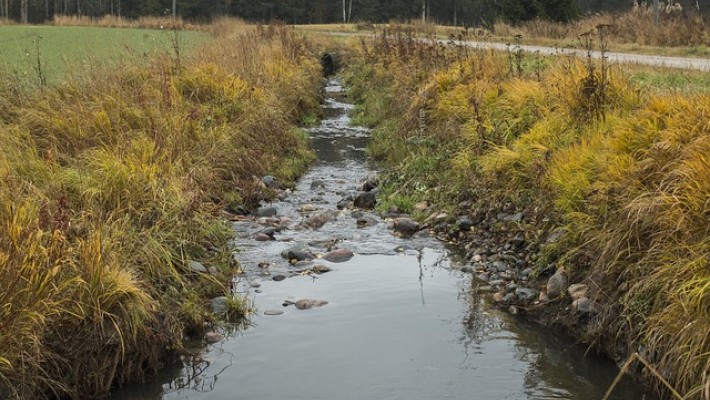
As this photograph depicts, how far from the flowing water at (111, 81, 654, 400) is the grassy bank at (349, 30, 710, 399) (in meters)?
0.56

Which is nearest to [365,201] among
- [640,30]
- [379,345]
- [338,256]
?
[338,256]

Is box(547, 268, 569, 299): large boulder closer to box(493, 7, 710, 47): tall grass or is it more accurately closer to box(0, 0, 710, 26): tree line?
box(493, 7, 710, 47): tall grass

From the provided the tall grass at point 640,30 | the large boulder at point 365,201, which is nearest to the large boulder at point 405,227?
the large boulder at point 365,201

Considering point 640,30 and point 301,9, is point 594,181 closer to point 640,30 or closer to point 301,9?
point 640,30

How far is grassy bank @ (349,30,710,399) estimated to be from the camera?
5027 mm

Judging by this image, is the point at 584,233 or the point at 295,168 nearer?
the point at 584,233

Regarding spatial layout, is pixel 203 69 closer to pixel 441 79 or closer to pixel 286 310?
pixel 441 79

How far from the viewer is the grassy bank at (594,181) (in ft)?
16.5

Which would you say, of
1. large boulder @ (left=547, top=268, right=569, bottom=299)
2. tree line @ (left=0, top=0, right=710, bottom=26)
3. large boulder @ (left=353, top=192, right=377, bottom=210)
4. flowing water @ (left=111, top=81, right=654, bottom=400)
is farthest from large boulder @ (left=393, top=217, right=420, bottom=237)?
tree line @ (left=0, top=0, right=710, bottom=26)

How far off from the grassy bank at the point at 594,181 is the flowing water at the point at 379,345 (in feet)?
1.83

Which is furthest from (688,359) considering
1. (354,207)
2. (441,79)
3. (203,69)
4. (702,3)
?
(702,3)

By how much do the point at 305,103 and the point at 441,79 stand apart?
5.11m

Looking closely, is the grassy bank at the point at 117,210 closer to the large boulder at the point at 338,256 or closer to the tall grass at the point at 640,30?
the large boulder at the point at 338,256

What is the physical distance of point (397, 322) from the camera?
20.0ft
